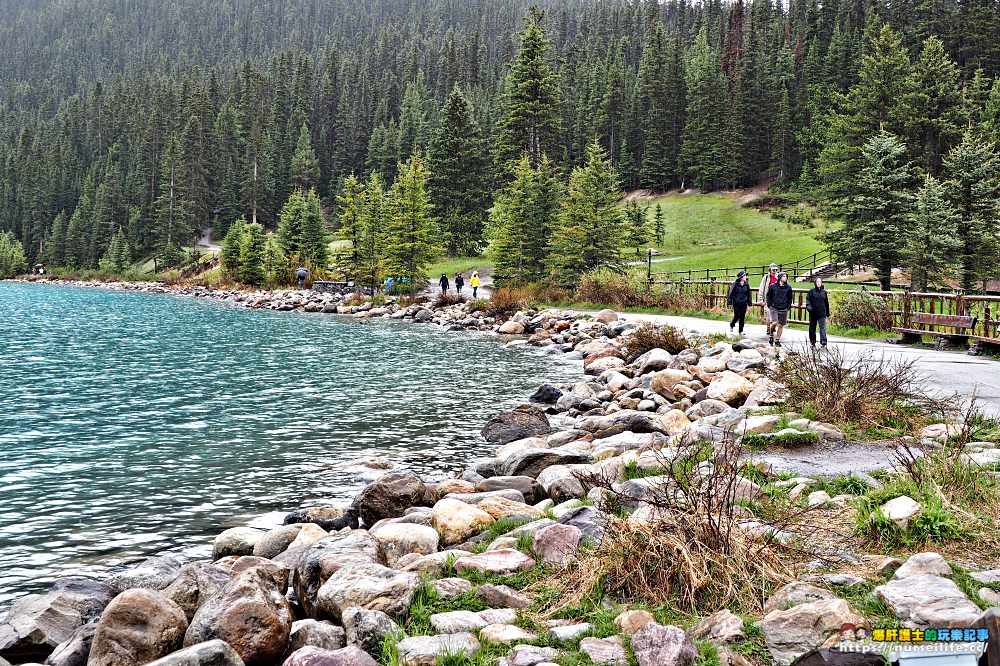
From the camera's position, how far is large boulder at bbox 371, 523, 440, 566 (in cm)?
725

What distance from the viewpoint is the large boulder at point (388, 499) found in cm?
911

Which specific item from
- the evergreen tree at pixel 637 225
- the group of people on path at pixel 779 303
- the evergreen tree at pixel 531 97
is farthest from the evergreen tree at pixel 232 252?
the group of people on path at pixel 779 303

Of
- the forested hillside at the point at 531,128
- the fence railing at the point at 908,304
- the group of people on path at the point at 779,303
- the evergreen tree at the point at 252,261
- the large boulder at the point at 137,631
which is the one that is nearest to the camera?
the large boulder at the point at 137,631

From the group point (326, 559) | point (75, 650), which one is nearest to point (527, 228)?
point (326, 559)

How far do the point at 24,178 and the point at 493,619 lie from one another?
531 feet

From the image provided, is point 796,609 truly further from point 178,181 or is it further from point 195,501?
point 178,181

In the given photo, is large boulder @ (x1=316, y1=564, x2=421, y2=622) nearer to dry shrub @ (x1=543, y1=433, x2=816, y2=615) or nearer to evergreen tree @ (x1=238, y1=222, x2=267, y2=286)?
dry shrub @ (x1=543, y1=433, x2=816, y2=615)

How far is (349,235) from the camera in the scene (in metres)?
64.7

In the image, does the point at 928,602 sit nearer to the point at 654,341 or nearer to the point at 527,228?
the point at 654,341

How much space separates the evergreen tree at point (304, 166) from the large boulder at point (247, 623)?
358 feet

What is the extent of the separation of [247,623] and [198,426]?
1049 centimetres

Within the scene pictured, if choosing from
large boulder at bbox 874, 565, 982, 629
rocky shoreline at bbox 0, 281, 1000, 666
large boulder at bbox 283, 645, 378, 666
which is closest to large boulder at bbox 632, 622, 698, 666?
rocky shoreline at bbox 0, 281, 1000, 666

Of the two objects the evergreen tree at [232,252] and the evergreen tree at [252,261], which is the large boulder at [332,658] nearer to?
A: the evergreen tree at [252,261]

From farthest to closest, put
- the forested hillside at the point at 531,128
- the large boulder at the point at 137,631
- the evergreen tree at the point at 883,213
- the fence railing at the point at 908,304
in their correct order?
1. the forested hillside at the point at 531,128
2. the evergreen tree at the point at 883,213
3. the fence railing at the point at 908,304
4. the large boulder at the point at 137,631
